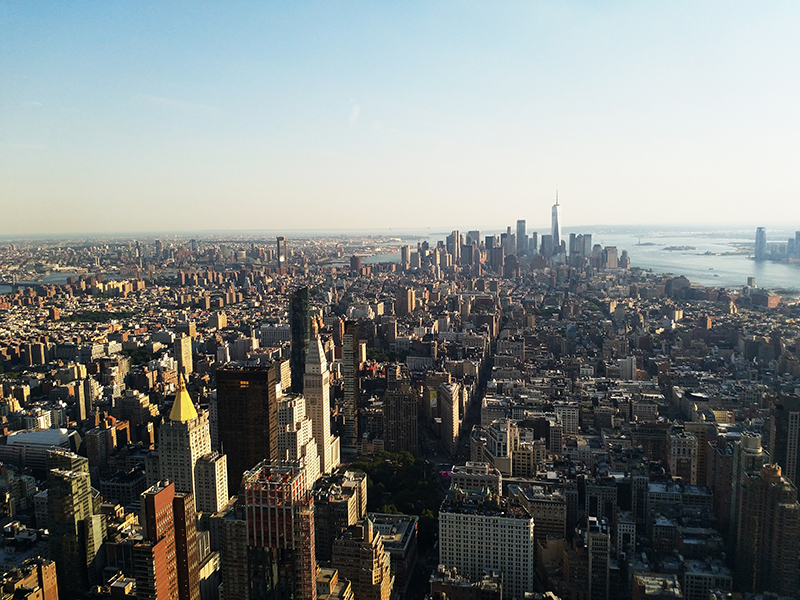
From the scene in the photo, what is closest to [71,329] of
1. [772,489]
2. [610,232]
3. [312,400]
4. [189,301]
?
A: [189,301]

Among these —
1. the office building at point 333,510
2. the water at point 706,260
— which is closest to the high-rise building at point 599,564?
the office building at point 333,510

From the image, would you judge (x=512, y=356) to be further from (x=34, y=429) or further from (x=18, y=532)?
(x=18, y=532)

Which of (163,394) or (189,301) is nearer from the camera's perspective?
(163,394)

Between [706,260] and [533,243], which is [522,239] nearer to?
[533,243]

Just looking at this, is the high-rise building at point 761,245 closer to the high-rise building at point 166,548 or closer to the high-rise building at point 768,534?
the high-rise building at point 768,534

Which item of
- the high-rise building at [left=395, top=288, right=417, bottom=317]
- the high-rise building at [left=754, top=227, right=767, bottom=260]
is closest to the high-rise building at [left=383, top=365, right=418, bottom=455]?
the high-rise building at [left=754, top=227, right=767, bottom=260]

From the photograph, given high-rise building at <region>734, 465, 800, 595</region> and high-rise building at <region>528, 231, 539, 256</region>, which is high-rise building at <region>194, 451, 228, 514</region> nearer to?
high-rise building at <region>734, 465, 800, 595</region>
